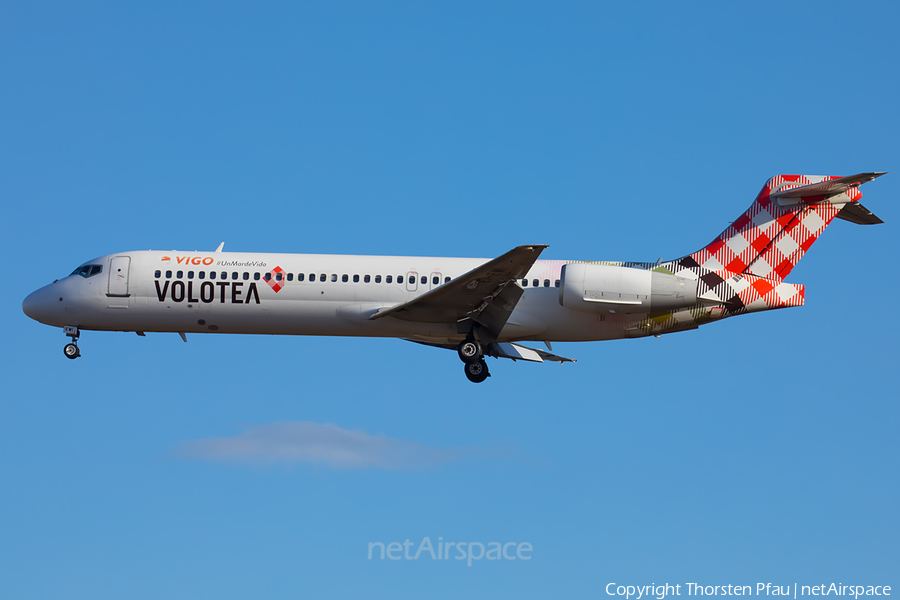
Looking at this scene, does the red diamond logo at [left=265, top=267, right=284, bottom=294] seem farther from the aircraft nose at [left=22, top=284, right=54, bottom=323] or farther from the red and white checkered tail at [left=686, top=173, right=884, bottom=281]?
the red and white checkered tail at [left=686, top=173, right=884, bottom=281]

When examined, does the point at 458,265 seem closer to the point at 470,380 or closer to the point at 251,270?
the point at 470,380

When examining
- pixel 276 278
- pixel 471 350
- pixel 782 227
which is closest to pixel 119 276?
pixel 276 278

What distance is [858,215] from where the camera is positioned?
26.8 m

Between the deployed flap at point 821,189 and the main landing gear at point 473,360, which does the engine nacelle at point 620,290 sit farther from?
the deployed flap at point 821,189

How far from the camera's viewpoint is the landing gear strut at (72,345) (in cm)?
2819

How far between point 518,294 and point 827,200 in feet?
29.6

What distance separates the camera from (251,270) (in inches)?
1070

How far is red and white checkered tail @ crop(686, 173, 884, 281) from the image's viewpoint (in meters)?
26.8

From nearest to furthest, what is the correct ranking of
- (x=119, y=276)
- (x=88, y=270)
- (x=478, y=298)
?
1. (x=478, y=298)
2. (x=119, y=276)
3. (x=88, y=270)

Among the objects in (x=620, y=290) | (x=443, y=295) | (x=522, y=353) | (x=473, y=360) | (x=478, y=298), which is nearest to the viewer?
(x=620, y=290)

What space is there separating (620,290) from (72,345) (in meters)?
15.8

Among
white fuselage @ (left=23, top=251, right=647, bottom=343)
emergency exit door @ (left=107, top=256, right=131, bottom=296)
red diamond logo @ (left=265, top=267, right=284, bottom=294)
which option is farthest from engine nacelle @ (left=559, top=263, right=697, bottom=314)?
emergency exit door @ (left=107, top=256, right=131, bottom=296)

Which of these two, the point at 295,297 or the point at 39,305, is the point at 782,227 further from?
the point at 39,305

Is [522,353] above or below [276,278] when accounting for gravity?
below
